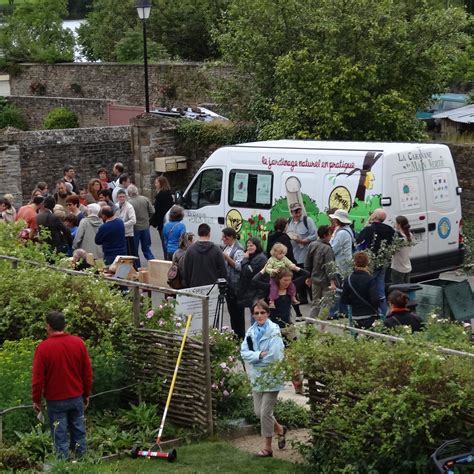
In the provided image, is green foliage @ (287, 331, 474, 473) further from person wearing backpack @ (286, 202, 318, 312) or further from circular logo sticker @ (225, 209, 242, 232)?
circular logo sticker @ (225, 209, 242, 232)

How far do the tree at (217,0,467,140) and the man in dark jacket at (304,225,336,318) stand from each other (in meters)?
6.92

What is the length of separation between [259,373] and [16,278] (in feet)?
11.1

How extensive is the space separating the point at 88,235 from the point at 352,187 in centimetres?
400

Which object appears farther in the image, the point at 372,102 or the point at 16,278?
the point at 372,102

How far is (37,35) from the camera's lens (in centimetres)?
5831

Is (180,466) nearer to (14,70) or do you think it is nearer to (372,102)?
(372,102)

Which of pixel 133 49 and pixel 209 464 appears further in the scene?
pixel 133 49

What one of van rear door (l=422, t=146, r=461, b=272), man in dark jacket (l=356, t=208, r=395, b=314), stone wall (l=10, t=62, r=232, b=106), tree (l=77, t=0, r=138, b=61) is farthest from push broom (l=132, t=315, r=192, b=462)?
tree (l=77, t=0, r=138, b=61)

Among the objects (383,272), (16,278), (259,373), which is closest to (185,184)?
(383,272)

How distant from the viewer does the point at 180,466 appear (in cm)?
1087

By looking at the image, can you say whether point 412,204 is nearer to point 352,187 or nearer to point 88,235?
point 352,187

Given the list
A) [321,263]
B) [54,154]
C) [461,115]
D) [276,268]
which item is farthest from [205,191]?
[461,115]

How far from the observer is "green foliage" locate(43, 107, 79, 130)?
130 ft

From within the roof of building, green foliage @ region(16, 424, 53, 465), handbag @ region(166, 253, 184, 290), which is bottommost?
green foliage @ region(16, 424, 53, 465)
